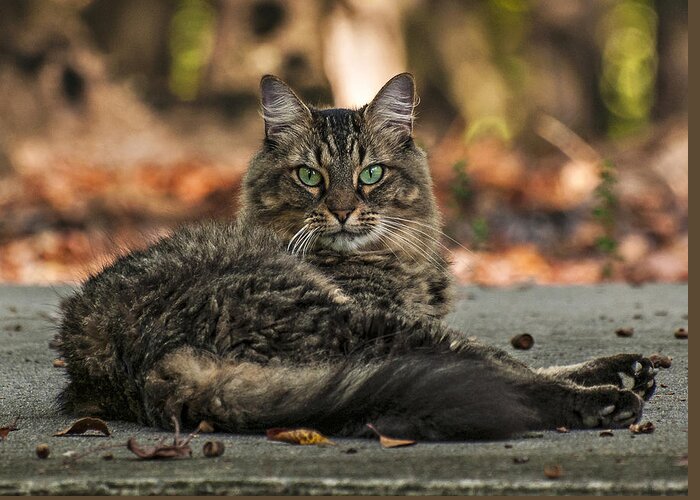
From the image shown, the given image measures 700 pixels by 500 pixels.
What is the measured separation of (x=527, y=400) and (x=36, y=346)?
2.95 m

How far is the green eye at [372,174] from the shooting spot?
4.48 m

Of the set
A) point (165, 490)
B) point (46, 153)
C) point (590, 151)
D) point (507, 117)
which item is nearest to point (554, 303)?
point (165, 490)

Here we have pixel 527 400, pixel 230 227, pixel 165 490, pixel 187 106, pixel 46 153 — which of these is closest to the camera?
pixel 165 490

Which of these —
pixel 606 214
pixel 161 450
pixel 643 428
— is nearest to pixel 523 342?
pixel 643 428

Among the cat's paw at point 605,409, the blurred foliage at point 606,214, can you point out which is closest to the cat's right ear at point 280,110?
the cat's paw at point 605,409

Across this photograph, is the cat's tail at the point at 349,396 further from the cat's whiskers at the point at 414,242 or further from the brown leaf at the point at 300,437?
the cat's whiskers at the point at 414,242

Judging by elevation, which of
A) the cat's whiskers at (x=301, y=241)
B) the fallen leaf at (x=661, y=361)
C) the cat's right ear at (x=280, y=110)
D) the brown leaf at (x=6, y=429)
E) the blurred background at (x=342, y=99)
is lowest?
the brown leaf at (x=6, y=429)

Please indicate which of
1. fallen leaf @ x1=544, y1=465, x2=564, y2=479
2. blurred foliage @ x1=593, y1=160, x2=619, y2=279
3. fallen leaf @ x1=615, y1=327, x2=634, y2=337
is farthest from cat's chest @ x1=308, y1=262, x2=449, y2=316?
blurred foliage @ x1=593, y1=160, x2=619, y2=279

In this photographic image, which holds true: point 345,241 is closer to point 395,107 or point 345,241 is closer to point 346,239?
point 346,239

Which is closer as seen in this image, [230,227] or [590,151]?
[230,227]

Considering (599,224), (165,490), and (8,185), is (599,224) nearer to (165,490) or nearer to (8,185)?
(8,185)

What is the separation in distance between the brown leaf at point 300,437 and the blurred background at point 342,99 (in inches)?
294

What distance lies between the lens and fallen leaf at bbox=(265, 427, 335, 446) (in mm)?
3314

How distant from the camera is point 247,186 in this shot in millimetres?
4812
